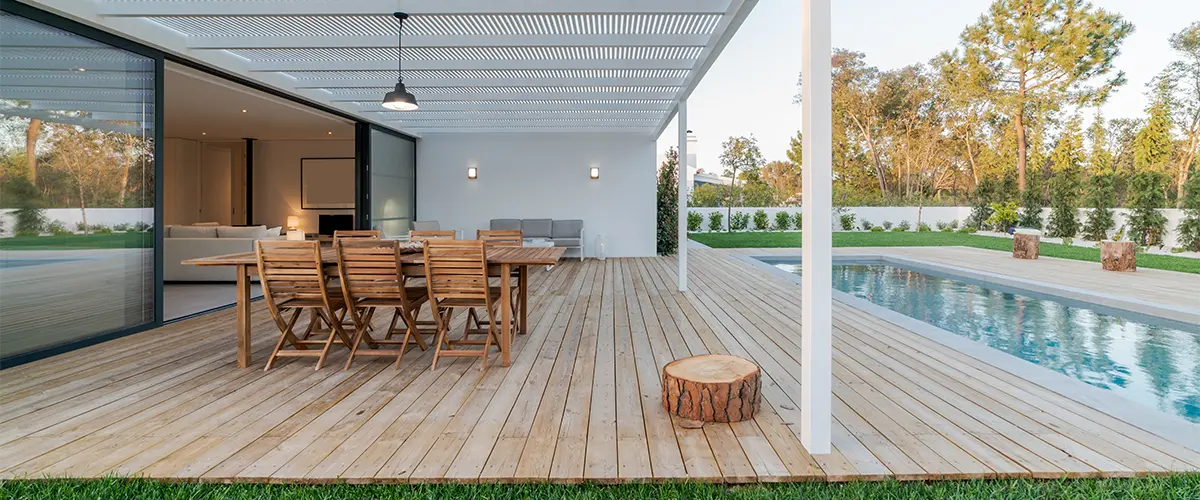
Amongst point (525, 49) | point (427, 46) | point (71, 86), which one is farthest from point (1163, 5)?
point (71, 86)

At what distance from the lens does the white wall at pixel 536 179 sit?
11.6 metres

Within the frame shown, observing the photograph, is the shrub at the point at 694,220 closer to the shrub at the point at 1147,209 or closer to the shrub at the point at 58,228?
the shrub at the point at 1147,209

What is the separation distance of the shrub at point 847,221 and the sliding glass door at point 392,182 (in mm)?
11816

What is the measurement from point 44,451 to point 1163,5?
66.1ft

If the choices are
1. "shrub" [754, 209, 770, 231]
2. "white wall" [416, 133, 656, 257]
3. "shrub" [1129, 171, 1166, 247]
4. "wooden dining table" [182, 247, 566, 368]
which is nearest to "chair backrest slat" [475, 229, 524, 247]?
"wooden dining table" [182, 247, 566, 368]

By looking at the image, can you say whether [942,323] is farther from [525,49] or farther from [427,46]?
[427,46]

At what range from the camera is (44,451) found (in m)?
2.32

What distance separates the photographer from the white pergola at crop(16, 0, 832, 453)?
230cm

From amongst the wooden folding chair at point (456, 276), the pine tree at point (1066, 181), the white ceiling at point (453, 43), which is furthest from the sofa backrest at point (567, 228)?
the pine tree at point (1066, 181)

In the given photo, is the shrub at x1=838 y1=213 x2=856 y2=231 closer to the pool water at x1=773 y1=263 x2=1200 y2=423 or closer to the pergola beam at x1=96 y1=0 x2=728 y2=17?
the pool water at x1=773 y1=263 x2=1200 y2=423

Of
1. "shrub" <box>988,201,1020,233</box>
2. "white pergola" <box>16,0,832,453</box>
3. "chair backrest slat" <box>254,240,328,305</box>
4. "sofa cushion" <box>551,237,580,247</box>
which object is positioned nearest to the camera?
"white pergola" <box>16,0,832,453</box>

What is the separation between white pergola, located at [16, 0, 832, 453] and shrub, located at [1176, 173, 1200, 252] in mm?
10578

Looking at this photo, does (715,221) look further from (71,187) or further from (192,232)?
(71,187)

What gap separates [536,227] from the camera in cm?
1138
